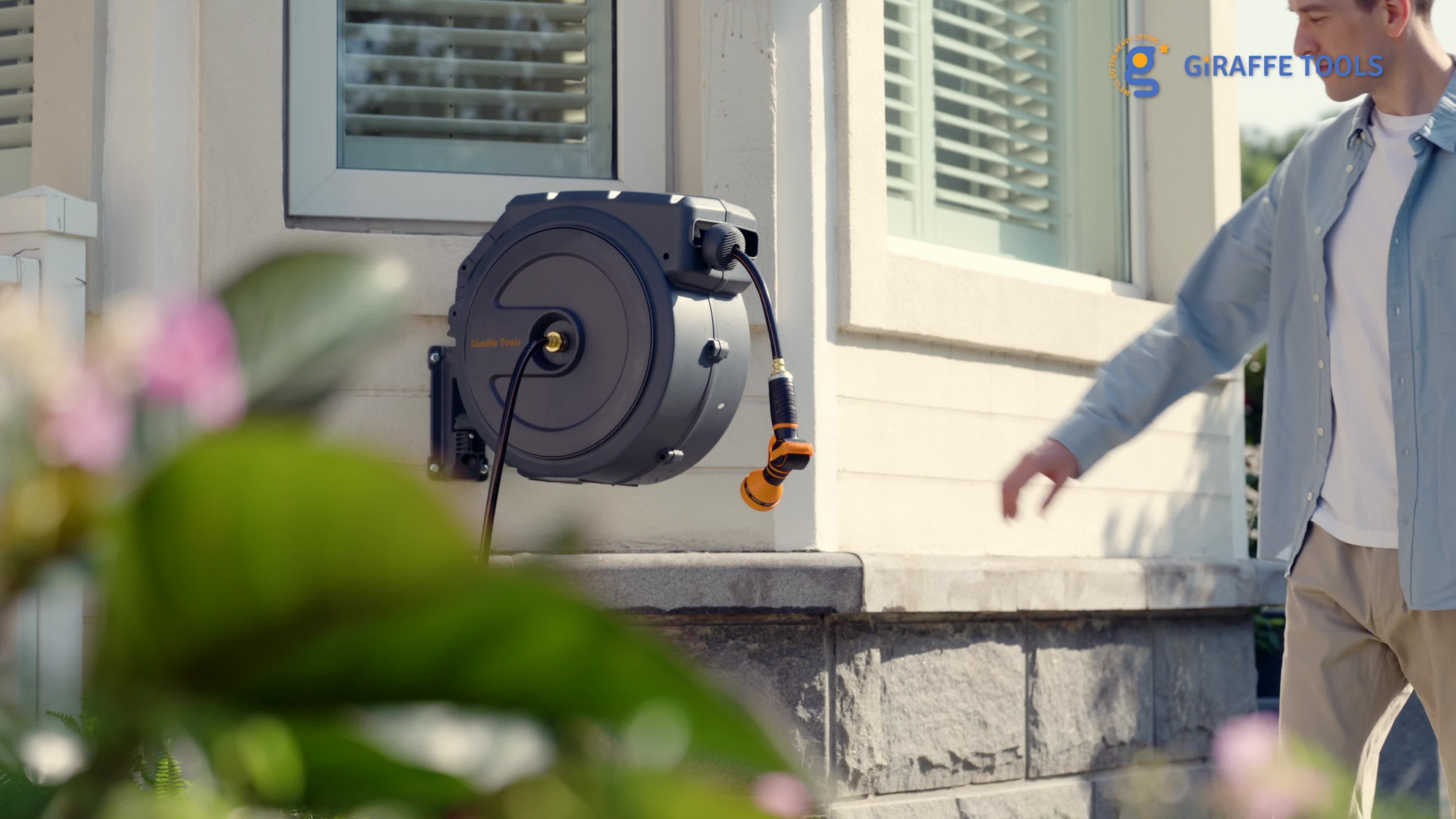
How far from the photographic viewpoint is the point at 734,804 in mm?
152

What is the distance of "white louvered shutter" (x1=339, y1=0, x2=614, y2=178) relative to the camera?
3.06 metres

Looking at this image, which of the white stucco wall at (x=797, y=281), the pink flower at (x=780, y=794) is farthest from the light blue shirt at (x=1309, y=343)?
the pink flower at (x=780, y=794)

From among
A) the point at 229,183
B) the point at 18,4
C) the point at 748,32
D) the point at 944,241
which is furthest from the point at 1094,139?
the point at 18,4

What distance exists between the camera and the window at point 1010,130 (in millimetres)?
3721

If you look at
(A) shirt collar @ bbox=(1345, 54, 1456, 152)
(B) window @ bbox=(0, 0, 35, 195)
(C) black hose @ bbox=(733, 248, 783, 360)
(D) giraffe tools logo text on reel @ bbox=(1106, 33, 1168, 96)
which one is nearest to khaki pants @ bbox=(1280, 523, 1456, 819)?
(A) shirt collar @ bbox=(1345, 54, 1456, 152)

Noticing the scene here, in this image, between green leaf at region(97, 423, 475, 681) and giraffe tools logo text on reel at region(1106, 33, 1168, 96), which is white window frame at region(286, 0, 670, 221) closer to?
giraffe tools logo text on reel at region(1106, 33, 1168, 96)

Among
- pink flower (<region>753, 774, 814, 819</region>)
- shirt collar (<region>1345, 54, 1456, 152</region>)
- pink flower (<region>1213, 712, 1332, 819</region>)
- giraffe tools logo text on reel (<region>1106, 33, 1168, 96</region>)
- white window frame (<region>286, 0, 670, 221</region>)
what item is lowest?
pink flower (<region>1213, 712, 1332, 819</region>)

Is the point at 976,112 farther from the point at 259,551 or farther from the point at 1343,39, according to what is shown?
the point at 259,551

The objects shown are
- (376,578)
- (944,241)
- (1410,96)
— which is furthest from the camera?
(944,241)

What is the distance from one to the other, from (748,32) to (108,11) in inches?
55.7

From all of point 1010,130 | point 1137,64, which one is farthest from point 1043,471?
point 1137,64

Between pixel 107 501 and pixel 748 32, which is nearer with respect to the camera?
pixel 107 501

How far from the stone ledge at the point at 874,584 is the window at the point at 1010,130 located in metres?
0.97

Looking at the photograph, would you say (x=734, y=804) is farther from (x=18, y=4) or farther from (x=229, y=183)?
(x=18, y=4)
